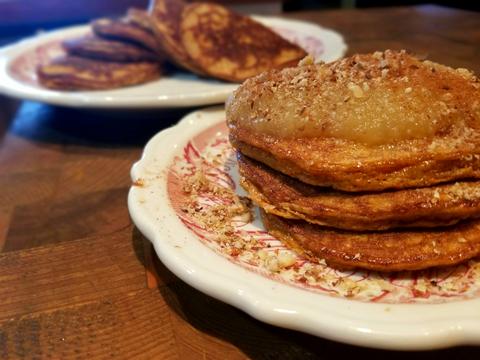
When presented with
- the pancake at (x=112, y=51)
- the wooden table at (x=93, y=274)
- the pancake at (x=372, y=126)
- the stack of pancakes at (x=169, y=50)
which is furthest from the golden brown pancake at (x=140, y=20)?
the pancake at (x=372, y=126)

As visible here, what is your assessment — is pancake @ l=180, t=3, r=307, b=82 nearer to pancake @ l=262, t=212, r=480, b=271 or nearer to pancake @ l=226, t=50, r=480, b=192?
pancake @ l=226, t=50, r=480, b=192

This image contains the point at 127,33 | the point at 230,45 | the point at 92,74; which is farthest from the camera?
the point at 127,33

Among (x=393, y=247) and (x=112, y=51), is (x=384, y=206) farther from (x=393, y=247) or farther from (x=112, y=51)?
(x=112, y=51)

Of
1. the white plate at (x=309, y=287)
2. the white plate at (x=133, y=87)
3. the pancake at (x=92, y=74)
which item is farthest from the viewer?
the pancake at (x=92, y=74)

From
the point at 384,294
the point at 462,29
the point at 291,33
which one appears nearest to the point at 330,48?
the point at 291,33

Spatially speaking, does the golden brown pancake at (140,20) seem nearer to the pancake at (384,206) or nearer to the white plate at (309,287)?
the white plate at (309,287)

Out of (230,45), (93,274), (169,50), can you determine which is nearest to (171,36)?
(169,50)
